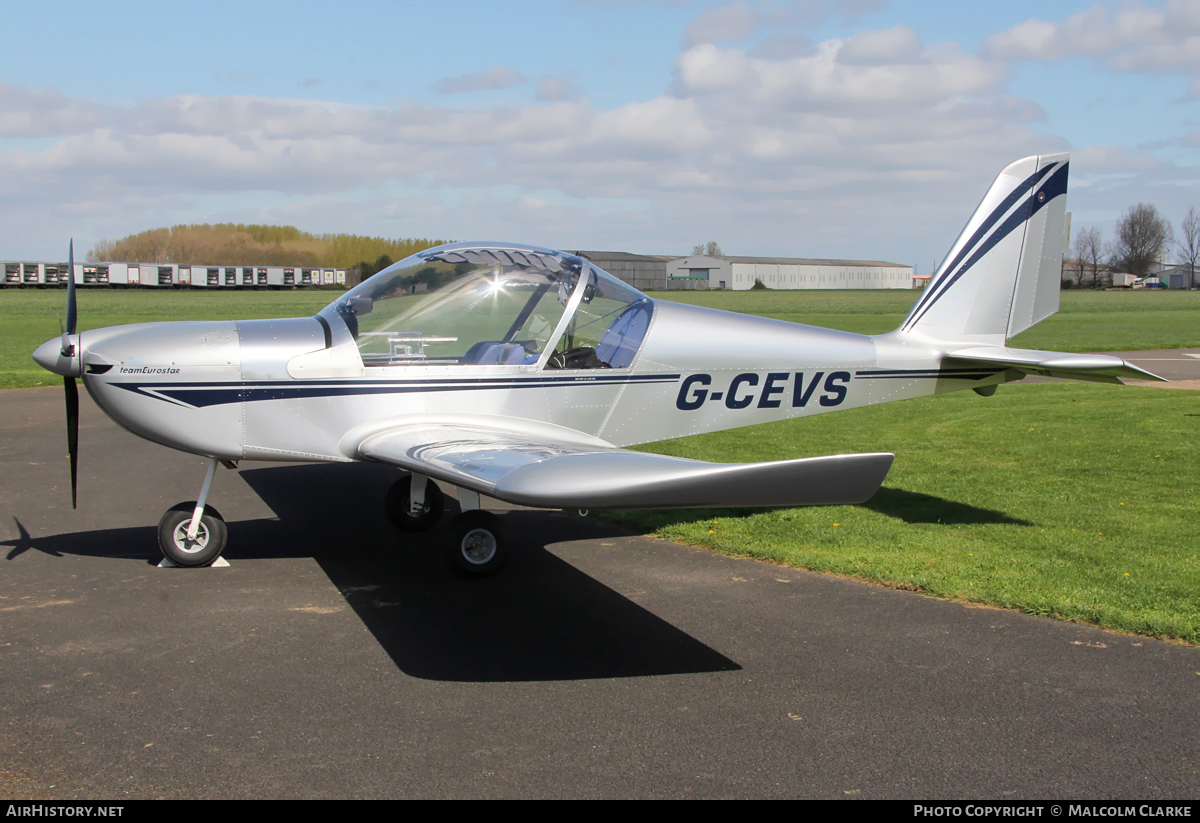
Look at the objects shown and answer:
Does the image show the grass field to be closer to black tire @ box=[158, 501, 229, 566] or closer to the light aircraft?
the light aircraft

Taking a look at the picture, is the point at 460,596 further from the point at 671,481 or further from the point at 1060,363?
the point at 1060,363

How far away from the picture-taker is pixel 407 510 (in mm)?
7566

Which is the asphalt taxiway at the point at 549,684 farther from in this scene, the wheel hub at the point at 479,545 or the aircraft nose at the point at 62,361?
the aircraft nose at the point at 62,361

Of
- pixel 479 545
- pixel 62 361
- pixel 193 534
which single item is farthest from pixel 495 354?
pixel 62 361

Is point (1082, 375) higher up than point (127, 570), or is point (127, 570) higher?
point (1082, 375)

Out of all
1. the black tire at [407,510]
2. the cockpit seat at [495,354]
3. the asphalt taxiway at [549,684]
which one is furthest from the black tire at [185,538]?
the cockpit seat at [495,354]

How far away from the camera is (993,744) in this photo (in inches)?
148

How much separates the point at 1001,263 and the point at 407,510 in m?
5.71

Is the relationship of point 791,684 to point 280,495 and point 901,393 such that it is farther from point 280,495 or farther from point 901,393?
point 280,495

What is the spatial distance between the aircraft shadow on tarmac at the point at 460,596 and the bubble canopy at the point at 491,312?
1515 millimetres

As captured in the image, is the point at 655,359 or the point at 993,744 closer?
the point at 993,744

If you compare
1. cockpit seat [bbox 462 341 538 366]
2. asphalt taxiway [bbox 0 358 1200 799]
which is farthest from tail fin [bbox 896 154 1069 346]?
cockpit seat [bbox 462 341 538 366]

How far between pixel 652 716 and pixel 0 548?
5.43 m
